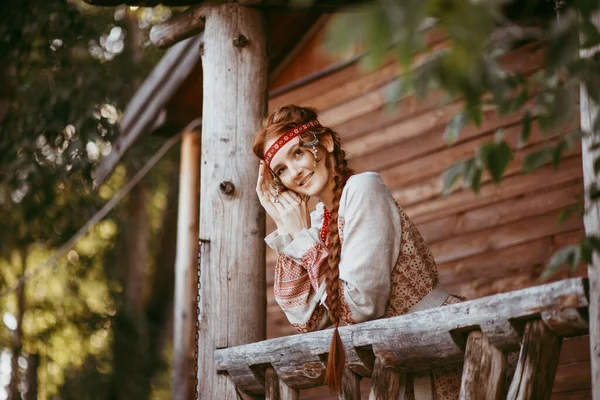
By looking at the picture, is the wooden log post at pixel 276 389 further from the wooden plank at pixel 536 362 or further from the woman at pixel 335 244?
the wooden plank at pixel 536 362

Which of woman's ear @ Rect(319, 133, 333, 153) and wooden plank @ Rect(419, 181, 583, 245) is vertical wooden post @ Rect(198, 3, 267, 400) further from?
wooden plank @ Rect(419, 181, 583, 245)

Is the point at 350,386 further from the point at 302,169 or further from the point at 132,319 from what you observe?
the point at 132,319

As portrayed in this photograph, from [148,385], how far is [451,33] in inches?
414

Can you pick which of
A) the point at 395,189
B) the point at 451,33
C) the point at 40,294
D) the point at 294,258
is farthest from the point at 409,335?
the point at 40,294

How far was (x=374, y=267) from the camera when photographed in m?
3.23

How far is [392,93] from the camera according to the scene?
166cm

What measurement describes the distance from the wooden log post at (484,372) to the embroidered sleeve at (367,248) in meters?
0.50

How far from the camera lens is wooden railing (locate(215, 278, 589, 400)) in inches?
102

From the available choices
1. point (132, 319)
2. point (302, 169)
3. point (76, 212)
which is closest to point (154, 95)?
point (76, 212)

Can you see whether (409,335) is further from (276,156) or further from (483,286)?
(483,286)

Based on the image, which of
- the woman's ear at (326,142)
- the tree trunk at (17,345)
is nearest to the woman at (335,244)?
the woman's ear at (326,142)

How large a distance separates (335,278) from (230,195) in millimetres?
915

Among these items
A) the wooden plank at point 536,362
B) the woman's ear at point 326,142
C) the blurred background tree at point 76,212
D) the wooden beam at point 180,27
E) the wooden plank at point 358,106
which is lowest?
the wooden plank at point 536,362

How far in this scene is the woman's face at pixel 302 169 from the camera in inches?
142
